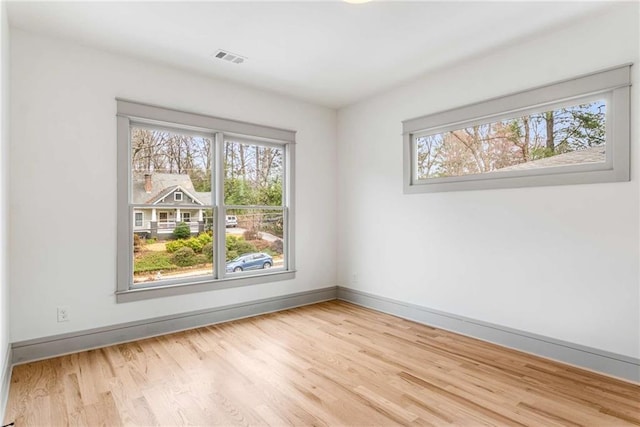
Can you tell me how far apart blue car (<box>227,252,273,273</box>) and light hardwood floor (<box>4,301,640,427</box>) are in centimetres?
93

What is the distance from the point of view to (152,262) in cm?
364

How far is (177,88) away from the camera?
3697 millimetres

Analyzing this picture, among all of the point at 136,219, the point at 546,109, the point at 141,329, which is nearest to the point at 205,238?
the point at 136,219

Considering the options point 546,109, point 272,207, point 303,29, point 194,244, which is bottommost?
point 194,244

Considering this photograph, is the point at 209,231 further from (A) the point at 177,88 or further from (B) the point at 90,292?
(A) the point at 177,88

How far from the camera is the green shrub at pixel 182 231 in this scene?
381 centimetres

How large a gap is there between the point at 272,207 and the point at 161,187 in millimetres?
1376

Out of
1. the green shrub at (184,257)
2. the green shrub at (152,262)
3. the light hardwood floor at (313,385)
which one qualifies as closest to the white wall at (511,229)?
the light hardwood floor at (313,385)

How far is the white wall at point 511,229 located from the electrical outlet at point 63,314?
10.6ft

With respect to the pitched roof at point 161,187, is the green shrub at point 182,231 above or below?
below

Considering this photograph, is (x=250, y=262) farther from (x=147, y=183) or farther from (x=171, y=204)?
(x=147, y=183)

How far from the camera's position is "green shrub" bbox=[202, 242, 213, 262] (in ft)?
13.1

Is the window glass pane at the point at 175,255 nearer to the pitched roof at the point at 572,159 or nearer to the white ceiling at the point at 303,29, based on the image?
the white ceiling at the point at 303,29

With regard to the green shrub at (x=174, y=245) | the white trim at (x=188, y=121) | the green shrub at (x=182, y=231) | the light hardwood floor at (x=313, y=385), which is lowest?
the light hardwood floor at (x=313, y=385)
